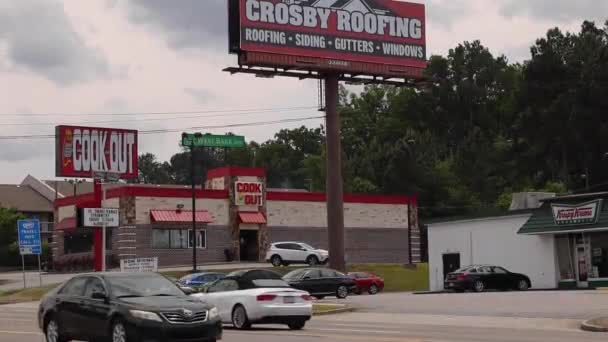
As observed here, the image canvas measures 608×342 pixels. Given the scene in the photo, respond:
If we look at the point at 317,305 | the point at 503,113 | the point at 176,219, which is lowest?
the point at 317,305

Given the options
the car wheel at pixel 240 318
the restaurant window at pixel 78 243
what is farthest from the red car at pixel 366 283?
the restaurant window at pixel 78 243

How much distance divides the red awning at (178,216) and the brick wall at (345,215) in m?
5.29

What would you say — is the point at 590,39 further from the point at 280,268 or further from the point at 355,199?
the point at 280,268

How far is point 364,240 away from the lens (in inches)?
3024

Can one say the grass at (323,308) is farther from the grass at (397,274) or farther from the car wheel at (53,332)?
the grass at (397,274)

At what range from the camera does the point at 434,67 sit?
403 feet

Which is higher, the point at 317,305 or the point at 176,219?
the point at 176,219

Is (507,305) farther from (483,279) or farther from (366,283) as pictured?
(366,283)

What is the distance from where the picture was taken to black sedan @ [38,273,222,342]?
57.6 feet

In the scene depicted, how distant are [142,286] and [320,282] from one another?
939 inches

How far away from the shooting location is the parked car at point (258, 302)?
25359mm

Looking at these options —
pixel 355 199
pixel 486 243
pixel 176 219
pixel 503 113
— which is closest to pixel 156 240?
pixel 176 219

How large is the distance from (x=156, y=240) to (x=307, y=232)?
39.4 ft

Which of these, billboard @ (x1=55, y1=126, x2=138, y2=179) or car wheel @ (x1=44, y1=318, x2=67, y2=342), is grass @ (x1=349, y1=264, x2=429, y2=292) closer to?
billboard @ (x1=55, y1=126, x2=138, y2=179)
